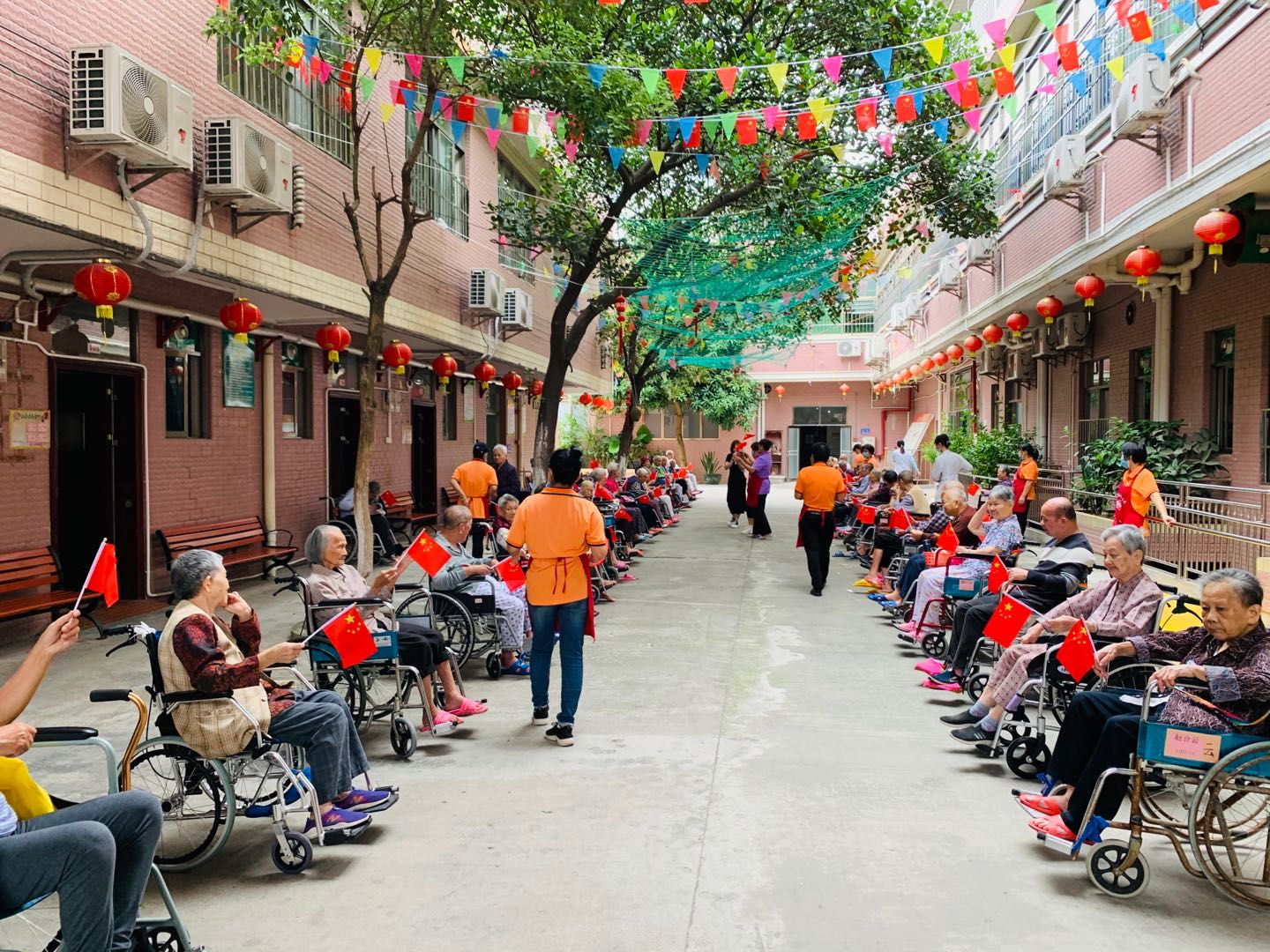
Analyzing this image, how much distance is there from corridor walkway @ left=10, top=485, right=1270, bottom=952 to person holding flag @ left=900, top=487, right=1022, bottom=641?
124 cm

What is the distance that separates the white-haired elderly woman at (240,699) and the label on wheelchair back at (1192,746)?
10.1 ft

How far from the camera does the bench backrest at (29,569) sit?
24.3ft

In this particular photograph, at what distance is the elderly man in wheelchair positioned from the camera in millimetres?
2582

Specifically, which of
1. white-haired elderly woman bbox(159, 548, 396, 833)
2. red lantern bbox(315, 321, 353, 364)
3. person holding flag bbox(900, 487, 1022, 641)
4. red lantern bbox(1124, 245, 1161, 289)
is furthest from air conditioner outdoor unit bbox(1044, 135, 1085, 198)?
white-haired elderly woman bbox(159, 548, 396, 833)

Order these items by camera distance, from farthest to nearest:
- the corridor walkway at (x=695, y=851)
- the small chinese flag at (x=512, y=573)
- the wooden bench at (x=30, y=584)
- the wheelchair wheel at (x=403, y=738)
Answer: the wooden bench at (x=30, y=584)
the small chinese flag at (x=512, y=573)
the wheelchair wheel at (x=403, y=738)
the corridor walkway at (x=695, y=851)

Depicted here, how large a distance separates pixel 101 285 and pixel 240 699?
14.5 ft

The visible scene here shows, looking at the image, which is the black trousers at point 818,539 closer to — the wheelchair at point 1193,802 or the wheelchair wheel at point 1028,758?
the wheelchair wheel at point 1028,758

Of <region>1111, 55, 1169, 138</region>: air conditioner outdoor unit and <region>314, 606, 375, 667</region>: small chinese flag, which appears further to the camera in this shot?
<region>1111, 55, 1169, 138</region>: air conditioner outdoor unit

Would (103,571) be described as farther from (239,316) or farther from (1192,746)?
(239,316)

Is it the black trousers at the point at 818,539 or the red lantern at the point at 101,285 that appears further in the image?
the black trousers at the point at 818,539

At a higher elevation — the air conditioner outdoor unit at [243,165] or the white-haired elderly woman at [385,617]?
the air conditioner outdoor unit at [243,165]

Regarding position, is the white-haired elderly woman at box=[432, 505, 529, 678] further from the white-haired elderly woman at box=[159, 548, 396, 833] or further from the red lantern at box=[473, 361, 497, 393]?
the red lantern at box=[473, 361, 497, 393]

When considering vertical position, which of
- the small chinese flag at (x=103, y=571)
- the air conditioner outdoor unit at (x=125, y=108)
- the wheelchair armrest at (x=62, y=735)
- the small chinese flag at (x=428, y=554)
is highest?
the air conditioner outdoor unit at (x=125, y=108)

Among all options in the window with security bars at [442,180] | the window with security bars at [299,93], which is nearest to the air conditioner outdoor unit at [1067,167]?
the window with security bars at [442,180]
